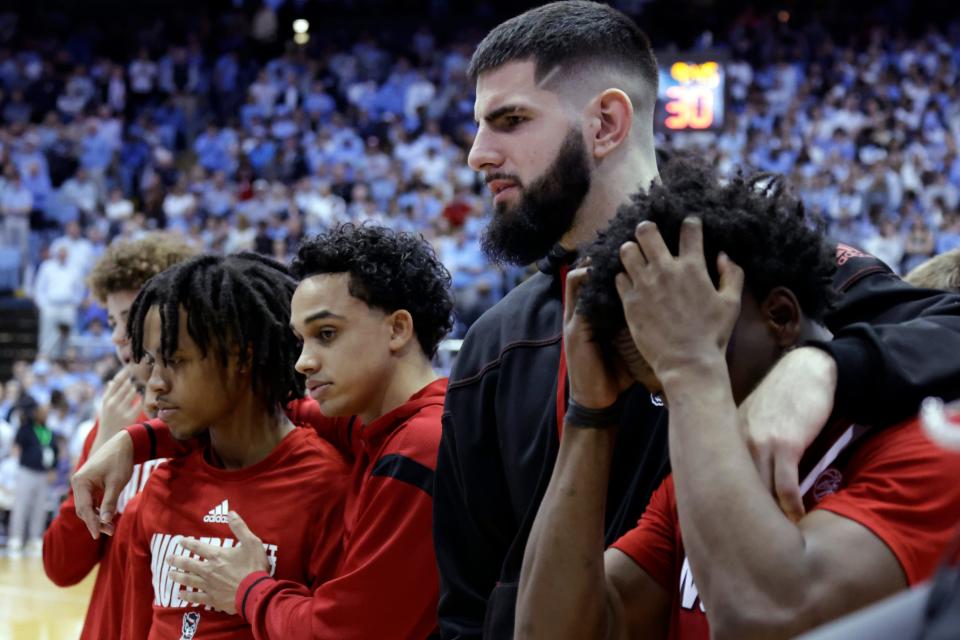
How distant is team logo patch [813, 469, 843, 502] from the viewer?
1596 millimetres

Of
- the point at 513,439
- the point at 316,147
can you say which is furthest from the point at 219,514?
the point at 316,147

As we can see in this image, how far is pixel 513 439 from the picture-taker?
2.20 m

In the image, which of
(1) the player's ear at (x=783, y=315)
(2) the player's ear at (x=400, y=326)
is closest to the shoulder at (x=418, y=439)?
(2) the player's ear at (x=400, y=326)

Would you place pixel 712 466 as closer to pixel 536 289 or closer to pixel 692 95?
pixel 536 289

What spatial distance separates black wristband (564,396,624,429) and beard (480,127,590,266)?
547mm

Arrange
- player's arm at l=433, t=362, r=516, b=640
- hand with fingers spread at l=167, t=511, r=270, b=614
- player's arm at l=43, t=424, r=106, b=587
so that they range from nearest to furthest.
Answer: player's arm at l=433, t=362, r=516, b=640
hand with fingers spread at l=167, t=511, r=270, b=614
player's arm at l=43, t=424, r=106, b=587

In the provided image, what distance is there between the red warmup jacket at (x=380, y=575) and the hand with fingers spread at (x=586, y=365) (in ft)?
2.76

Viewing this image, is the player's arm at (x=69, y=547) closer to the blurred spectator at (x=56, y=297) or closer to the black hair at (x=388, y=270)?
the black hair at (x=388, y=270)

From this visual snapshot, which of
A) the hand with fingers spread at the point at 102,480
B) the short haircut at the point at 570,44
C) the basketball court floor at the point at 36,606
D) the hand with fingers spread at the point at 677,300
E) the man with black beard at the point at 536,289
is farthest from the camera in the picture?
the basketball court floor at the point at 36,606

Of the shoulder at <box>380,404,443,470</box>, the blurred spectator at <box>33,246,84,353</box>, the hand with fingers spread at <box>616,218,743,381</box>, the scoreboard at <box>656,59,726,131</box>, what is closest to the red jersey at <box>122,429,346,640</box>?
the shoulder at <box>380,404,443,470</box>

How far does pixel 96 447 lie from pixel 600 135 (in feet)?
5.83

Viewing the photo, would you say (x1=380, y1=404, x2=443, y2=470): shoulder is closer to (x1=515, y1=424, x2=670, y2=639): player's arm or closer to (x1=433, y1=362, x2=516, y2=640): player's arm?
(x1=433, y1=362, x2=516, y2=640): player's arm

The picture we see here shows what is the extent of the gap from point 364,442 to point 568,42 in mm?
1015

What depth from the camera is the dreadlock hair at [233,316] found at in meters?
2.97
